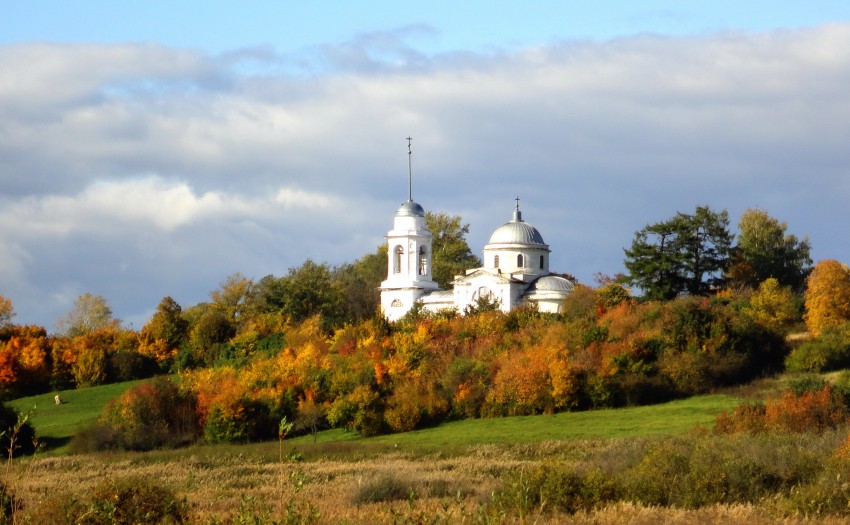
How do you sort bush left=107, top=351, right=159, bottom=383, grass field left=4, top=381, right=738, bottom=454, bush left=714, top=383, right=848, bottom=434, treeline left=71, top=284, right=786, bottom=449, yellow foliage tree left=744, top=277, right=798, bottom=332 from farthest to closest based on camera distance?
bush left=107, top=351, right=159, bottom=383, yellow foliage tree left=744, top=277, right=798, bottom=332, treeline left=71, top=284, right=786, bottom=449, grass field left=4, top=381, right=738, bottom=454, bush left=714, top=383, right=848, bottom=434

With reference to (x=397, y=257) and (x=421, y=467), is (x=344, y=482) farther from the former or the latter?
(x=397, y=257)

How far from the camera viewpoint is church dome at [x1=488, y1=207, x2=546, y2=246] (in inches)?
3314

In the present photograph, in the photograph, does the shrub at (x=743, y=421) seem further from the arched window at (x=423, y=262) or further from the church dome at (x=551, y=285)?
the arched window at (x=423, y=262)

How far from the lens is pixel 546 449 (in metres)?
37.8

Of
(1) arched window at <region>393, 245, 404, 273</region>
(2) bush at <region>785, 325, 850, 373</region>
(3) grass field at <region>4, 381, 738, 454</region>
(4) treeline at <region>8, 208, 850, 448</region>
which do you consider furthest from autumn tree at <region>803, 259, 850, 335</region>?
(1) arched window at <region>393, 245, 404, 273</region>

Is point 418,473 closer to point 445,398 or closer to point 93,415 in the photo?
point 445,398

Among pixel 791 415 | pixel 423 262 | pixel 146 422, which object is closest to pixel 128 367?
pixel 146 422

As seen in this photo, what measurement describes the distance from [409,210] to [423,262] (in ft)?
11.8

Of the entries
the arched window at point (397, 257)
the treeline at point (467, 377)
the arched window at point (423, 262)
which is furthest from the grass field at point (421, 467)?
the arched window at point (423, 262)

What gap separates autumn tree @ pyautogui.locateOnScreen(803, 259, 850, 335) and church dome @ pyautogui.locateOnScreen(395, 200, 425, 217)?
2975 centimetres

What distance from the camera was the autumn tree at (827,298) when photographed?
200 ft

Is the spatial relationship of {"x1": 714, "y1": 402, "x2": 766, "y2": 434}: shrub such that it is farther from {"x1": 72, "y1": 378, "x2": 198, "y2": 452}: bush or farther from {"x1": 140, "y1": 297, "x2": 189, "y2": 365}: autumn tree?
{"x1": 140, "y1": 297, "x2": 189, "y2": 365}: autumn tree

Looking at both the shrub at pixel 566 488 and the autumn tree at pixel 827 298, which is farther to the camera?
the autumn tree at pixel 827 298

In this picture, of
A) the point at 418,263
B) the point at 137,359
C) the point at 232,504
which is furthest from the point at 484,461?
the point at 418,263
